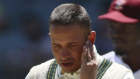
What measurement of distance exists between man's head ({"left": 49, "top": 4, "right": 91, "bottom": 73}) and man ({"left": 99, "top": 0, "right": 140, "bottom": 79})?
1.34 m

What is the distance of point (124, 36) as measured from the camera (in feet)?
15.2

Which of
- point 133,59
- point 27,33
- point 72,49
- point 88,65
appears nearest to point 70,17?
point 72,49

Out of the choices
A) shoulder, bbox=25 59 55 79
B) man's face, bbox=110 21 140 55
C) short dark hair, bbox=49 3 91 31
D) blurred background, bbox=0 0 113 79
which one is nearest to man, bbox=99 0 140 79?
man's face, bbox=110 21 140 55

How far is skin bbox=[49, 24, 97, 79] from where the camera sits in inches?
125

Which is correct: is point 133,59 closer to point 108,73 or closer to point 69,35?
point 108,73

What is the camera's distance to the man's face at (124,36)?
15.1ft

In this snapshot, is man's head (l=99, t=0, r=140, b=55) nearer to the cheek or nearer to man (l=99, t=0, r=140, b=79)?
man (l=99, t=0, r=140, b=79)

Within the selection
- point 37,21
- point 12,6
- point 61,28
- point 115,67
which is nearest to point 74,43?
point 61,28

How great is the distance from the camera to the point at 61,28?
320cm

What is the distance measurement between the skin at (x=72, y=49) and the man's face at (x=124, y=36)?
1404 mm

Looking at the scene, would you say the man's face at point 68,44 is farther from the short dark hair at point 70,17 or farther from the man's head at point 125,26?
the man's head at point 125,26

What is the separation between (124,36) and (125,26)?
10cm

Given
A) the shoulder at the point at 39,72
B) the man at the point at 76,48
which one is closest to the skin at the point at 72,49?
the man at the point at 76,48

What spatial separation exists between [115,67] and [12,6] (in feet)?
20.6
